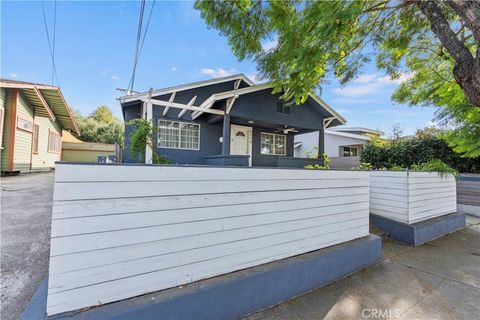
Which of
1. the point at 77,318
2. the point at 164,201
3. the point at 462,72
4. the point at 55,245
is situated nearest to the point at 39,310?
the point at 77,318

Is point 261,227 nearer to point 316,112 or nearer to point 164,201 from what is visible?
point 164,201

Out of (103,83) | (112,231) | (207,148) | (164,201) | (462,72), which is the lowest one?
(112,231)

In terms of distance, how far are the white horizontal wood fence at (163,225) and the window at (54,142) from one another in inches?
734

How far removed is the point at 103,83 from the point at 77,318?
16.5 metres

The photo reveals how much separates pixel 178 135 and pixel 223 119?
2.15 meters

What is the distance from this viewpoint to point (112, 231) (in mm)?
1659

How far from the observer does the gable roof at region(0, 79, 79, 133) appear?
32.9 feet

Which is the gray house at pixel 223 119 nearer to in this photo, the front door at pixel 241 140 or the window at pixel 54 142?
A: the front door at pixel 241 140

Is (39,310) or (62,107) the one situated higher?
(62,107)

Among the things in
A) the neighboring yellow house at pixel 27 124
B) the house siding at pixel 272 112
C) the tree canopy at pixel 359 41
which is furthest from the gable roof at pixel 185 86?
the neighboring yellow house at pixel 27 124

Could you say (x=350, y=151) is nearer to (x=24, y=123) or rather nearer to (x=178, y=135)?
(x=178, y=135)

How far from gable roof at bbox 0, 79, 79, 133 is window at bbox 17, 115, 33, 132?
1.10 m

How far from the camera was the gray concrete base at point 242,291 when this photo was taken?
1.67m

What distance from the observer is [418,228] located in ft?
14.7
